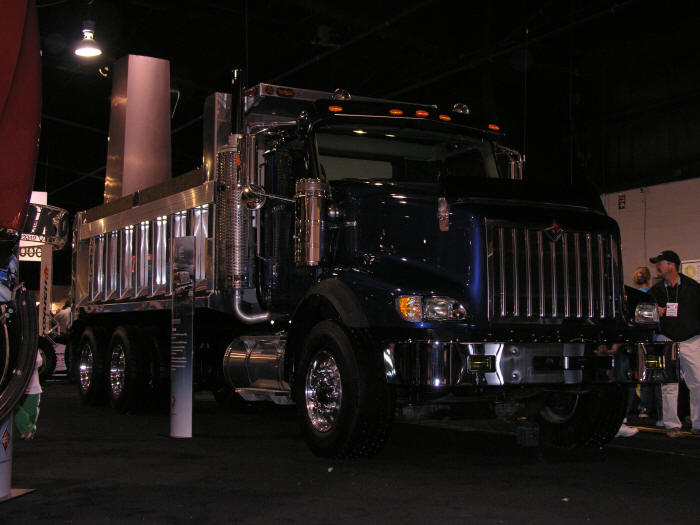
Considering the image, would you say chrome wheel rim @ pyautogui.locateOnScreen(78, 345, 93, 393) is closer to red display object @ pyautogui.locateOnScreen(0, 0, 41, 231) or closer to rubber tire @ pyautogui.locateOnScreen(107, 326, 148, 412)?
rubber tire @ pyautogui.locateOnScreen(107, 326, 148, 412)

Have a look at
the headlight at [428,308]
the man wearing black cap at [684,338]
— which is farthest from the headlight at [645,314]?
the headlight at [428,308]

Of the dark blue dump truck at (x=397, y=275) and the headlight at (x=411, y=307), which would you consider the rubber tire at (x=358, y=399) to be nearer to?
the dark blue dump truck at (x=397, y=275)

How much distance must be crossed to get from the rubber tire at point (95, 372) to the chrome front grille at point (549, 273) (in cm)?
726

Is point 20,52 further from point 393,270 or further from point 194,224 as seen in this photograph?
point 194,224

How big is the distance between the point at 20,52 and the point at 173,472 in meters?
3.58

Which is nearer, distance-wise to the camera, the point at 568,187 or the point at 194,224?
the point at 568,187

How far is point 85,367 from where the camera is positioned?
13742 millimetres

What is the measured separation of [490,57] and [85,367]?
9.82 metres

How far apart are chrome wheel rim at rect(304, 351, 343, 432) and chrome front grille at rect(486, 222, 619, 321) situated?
1.38 meters

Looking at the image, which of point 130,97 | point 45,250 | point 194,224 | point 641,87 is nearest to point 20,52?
point 194,224

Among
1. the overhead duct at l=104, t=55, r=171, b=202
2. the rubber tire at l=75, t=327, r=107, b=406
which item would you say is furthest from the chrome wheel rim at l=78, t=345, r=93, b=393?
the overhead duct at l=104, t=55, r=171, b=202

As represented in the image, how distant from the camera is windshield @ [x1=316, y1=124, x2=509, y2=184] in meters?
8.82

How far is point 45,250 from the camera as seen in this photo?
1888cm

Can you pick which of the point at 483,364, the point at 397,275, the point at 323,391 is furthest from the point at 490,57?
the point at 483,364
